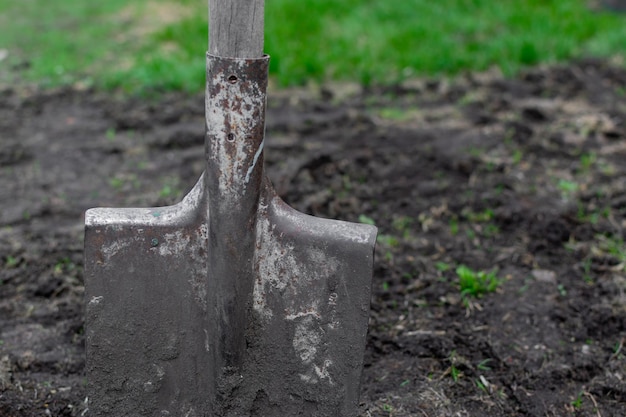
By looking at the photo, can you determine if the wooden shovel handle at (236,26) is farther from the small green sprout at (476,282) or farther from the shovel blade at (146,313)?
the small green sprout at (476,282)

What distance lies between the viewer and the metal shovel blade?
2.08 m

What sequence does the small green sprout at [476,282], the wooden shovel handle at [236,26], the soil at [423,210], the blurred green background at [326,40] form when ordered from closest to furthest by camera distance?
the wooden shovel handle at [236,26] → the soil at [423,210] → the small green sprout at [476,282] → the blurred green background at [326,40]

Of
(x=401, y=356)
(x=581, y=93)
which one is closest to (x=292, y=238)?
(x=401, y=356)

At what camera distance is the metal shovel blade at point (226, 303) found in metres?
2.08

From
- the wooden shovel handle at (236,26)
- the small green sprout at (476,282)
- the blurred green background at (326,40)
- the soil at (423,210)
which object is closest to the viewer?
the wooden shovel handle at (236,26)

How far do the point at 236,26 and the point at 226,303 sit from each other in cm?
81

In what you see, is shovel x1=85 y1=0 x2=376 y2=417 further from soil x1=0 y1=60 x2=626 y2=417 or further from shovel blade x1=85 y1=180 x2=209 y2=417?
soil x1=0 y1=60 x2=626 y2=417

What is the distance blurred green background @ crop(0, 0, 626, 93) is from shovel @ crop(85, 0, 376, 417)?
3465 millimetres

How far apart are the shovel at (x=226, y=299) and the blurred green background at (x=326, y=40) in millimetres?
3465

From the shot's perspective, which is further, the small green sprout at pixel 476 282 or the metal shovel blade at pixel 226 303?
the small green sprout at pixel 476 282

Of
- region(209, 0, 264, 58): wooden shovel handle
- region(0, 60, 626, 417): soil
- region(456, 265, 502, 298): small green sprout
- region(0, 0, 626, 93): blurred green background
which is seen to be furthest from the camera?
region(0, 0, 626, 93): blurred green background

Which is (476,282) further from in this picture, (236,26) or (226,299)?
(236,26)

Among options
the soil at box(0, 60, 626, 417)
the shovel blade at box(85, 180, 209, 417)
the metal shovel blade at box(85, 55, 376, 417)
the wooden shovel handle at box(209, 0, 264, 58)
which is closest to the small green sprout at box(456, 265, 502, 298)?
the soil at box(0, 60, 626, 417)

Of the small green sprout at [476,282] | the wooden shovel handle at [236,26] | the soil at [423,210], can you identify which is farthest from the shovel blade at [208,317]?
the small green sprout at [476,282]
